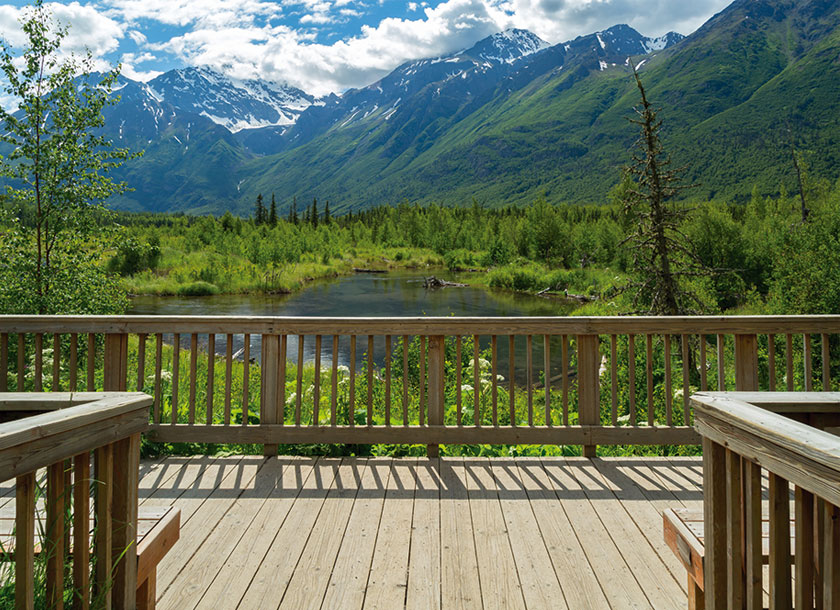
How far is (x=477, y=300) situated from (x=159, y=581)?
24192 mm

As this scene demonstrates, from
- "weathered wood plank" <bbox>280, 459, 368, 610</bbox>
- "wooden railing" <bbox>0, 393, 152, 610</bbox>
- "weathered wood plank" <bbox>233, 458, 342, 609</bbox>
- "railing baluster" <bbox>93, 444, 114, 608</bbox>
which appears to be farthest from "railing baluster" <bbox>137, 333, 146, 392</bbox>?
"railing baluster" <bbox>93, 444, 114, 608</bbox>

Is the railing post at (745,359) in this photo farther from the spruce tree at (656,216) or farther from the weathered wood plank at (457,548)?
the spruce tree at (656,216)

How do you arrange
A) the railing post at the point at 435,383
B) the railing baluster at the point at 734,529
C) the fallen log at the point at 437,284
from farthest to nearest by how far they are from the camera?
the fallen log at the point at 437,284 < the railing post at the point at 435,383 < the railing baluster at the point at 734,529

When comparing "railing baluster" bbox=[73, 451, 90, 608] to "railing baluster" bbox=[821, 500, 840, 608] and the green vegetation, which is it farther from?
the green vegetation

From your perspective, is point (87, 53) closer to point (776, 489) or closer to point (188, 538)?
point (188, 538)

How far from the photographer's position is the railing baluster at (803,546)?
125 centimetres

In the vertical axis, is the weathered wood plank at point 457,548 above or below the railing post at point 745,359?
below

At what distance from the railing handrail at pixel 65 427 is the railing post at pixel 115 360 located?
275 centimetres

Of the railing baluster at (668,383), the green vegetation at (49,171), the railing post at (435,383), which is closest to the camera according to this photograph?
the railing baluster at (668,383)

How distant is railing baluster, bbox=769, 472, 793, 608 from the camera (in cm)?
134

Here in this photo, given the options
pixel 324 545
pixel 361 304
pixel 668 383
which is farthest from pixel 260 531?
pixel 361 304

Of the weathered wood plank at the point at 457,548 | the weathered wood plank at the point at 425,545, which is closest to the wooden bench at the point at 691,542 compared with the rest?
the weathered wood plank at the point at 457,548

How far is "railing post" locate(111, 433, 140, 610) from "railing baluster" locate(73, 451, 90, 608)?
11cm

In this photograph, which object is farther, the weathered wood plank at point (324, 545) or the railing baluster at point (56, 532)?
the weathered wood plank at point (324, 545)
